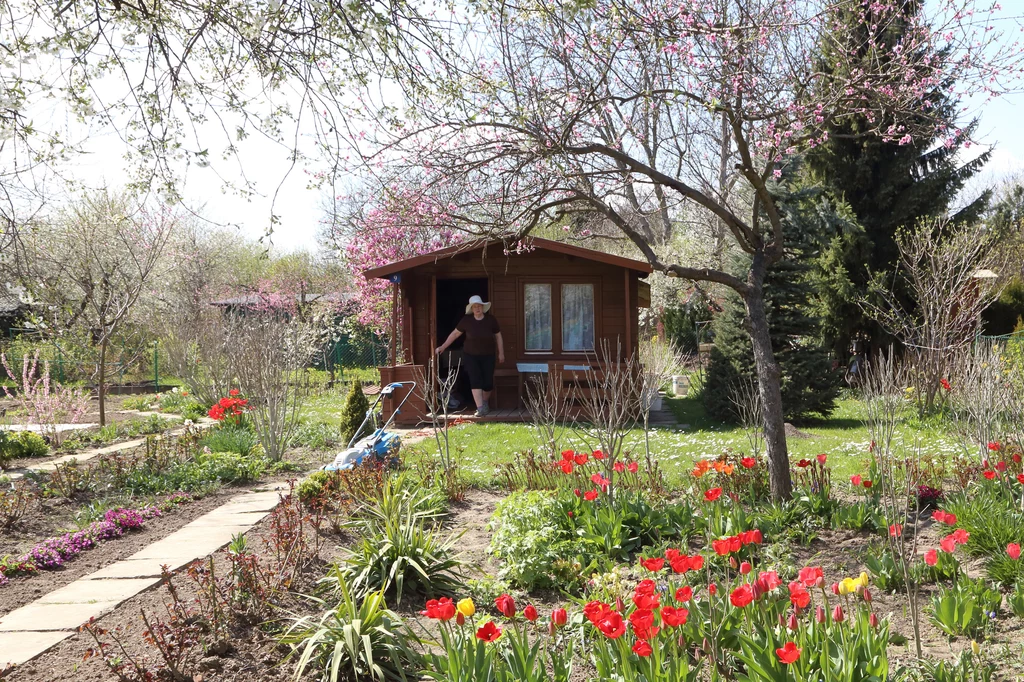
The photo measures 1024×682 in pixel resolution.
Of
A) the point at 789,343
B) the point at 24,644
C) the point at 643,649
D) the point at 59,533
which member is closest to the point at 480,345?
the point at 789,343

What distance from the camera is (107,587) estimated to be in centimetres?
473

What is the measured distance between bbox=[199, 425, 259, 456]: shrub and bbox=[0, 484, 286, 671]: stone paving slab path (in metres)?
2.39

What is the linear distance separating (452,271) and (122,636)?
10.4 meters

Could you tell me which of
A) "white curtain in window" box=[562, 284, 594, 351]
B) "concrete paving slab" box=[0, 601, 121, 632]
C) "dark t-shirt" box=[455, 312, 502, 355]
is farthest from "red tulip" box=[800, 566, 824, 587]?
"white curtain in window" box=[562, 284, 594, 351]

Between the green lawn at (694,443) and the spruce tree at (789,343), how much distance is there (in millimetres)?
403

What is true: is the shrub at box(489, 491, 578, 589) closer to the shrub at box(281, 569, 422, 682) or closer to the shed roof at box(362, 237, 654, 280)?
the shrub at box(281, 569, 422, 682)

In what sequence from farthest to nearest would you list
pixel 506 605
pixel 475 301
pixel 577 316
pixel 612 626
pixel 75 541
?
pixel 577 316, pixel 475 301, pixel 75 541, pixel 506 605, pixel 612 626

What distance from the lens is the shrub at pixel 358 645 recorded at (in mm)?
3158

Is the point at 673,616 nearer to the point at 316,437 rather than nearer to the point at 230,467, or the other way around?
the point at 230,467

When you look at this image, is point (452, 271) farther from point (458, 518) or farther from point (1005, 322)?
point (1005, 322)

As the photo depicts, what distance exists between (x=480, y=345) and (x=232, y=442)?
4362mm

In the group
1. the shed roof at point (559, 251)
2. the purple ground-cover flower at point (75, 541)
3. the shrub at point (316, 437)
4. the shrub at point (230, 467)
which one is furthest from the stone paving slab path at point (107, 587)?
the shed roof at point (559, 251)

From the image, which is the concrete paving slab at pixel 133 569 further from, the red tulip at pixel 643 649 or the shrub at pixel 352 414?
the shrub at pixel 352 414

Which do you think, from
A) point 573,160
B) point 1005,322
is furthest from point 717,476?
point 1005,322
